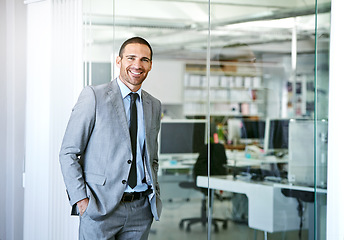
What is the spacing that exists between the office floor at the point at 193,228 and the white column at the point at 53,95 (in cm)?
169

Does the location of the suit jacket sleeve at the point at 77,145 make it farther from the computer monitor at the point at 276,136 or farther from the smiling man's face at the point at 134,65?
the computer monitor at the point at 276,136

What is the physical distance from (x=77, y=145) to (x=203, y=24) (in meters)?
7.58

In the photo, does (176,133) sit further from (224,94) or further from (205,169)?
(224,94)

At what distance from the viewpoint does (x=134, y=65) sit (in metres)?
2.52

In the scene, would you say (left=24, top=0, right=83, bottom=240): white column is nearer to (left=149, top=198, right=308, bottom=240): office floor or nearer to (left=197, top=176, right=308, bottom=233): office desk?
(left=149, top=198, right=308, bottom=240): office floor

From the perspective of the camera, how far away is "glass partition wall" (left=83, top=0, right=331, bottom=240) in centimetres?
374

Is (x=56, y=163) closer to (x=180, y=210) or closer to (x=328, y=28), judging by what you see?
(x=328, y=28)

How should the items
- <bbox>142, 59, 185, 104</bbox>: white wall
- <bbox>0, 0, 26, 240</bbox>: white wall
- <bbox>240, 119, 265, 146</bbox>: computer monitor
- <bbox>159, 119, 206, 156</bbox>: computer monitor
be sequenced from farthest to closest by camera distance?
<bbox>142, 59, 185, 104</bbox>: white wall, <bbox>240, 119, 265, 146</bbox>: computer monitor, <bbox>159, 119, 206, 156</bbox>: computer monitor, <bbox>0, 0, 26, 240</bbox>: white wall

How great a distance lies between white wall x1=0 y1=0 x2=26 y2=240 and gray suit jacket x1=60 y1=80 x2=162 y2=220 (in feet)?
5.45

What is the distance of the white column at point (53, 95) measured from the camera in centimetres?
337

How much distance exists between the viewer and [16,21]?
3971mm

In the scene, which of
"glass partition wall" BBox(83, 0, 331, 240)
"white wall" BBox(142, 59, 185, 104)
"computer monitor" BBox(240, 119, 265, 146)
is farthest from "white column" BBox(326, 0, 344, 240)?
"white wall" BBox(142, 59, 185, 104)

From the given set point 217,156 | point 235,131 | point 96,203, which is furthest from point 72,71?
point 235,131

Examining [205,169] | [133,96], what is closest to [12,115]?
[133,96]
